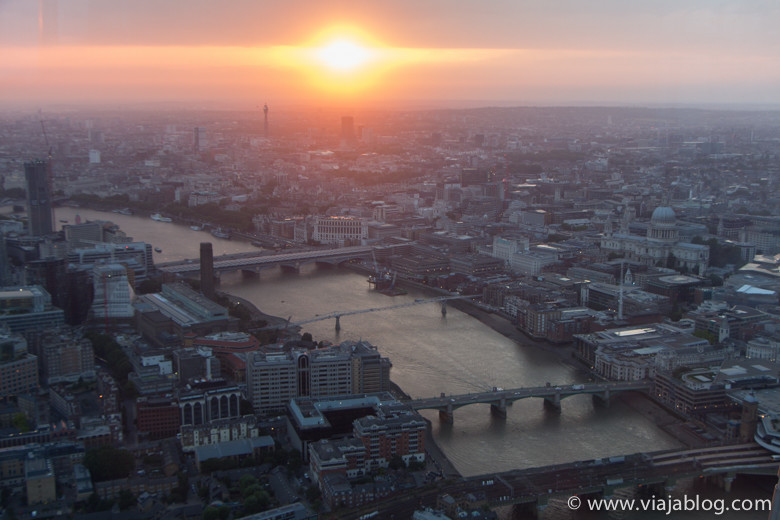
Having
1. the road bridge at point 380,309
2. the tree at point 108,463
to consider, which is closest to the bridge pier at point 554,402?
the road bridge at point 380,309

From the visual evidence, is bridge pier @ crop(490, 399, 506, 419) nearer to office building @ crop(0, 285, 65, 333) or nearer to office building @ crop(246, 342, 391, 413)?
office building @ crop(246, 342, 391, 413)

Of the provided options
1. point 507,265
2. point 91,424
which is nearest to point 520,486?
point 91,424

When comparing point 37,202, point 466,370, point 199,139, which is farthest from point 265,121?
point 466,370

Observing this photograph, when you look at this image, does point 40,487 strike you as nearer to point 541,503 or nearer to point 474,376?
point 541,503

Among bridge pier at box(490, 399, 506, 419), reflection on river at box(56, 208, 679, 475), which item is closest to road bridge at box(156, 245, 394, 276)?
reflection on river at box(56, 208, 679, 475)

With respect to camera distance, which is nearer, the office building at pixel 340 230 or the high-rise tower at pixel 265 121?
the office building at pixel 340 230

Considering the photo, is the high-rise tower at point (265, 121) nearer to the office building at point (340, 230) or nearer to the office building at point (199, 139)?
the office building at point (199, 139)
